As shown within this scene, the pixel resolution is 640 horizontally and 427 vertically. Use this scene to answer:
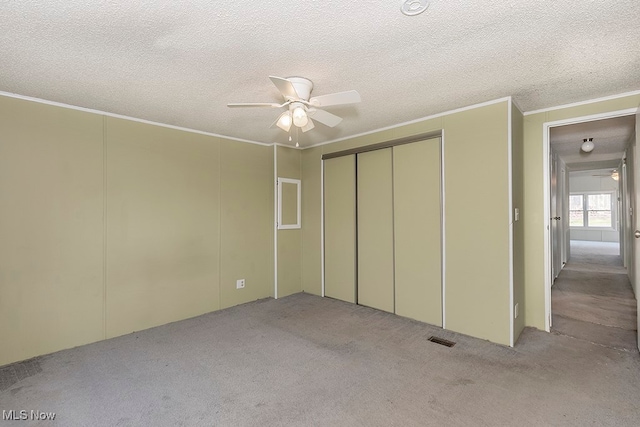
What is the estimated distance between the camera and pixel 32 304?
274cm

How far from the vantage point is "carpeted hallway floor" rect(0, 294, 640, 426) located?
6.35 ft

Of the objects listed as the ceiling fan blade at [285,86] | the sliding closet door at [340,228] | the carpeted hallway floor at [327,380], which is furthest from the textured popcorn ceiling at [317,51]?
the carpeted hallway floor at [327,380]

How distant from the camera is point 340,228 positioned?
14.4 feet

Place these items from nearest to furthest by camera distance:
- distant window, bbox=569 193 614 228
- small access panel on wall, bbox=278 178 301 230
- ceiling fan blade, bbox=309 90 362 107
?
ceiling fan blade, bbox=309 90 362 107 < small access panel on wall, bbox=278 178 301 230 < distant window, bbox=569 193 614 228

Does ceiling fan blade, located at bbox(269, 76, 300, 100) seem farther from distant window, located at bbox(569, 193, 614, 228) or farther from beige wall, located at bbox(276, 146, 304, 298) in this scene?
distant window, located at bbox(569, 193, 614, 228)

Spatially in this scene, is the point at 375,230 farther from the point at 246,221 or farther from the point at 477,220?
the point at 246,221

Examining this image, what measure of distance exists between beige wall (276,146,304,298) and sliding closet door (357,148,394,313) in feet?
3.63

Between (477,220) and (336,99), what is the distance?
73.5 inches

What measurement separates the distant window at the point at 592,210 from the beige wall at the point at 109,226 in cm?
1251

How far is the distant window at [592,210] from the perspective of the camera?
10.8 m

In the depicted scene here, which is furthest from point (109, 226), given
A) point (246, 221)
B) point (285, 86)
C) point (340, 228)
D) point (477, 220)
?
point (477, 220)

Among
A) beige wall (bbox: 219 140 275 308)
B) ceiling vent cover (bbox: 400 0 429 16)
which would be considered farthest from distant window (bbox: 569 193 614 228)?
ceiling vent cover (bbox: 400 0 429 16)

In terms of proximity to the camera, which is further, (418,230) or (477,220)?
(418,230)

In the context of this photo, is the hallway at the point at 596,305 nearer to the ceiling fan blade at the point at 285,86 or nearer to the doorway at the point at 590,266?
the doorway at the point at 590,266
